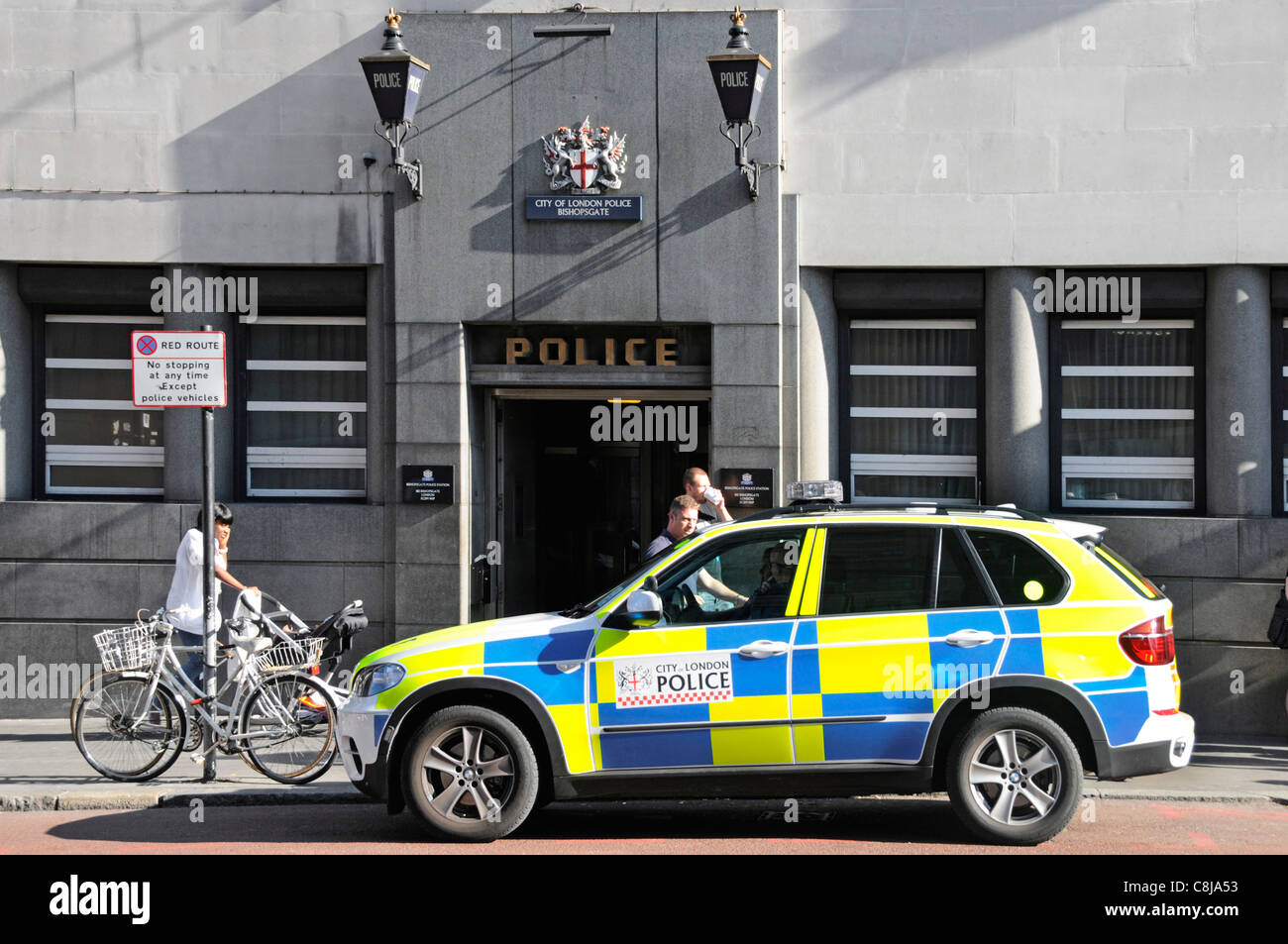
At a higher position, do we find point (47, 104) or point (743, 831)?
point (47, 104)

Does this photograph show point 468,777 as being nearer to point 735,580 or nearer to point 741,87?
point 735,580

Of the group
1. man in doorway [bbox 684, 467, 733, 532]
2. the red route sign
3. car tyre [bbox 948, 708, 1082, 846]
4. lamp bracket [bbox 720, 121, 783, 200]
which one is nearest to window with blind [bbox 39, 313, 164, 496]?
the red route sign

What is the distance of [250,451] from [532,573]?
3063 millimetres

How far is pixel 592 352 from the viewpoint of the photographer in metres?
13.0

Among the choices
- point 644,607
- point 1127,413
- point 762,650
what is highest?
point 1127,413

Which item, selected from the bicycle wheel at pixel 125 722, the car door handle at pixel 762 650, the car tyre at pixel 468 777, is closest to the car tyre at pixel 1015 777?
the car door handle at pixel 762 650

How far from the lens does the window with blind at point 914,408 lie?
42.4 ft

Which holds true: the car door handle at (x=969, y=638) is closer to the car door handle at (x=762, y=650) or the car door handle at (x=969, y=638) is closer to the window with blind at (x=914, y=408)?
the car door handle at (x=762, y=650)

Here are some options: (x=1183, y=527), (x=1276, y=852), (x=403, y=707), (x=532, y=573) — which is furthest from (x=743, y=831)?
(x=532, y=573)

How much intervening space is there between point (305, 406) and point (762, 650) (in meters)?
6.78

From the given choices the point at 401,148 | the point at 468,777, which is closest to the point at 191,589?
the point at 468,777

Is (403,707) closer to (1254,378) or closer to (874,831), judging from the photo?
(874,831)

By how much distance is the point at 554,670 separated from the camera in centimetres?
796

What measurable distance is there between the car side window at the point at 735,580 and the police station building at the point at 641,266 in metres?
4.22
